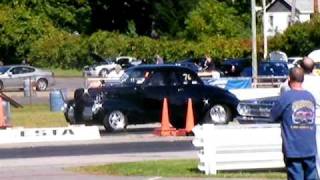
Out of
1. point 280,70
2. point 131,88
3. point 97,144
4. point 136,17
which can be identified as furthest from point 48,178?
point 136,17

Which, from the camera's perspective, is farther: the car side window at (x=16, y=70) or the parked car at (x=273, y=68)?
the car side window at (x=16, y=70)

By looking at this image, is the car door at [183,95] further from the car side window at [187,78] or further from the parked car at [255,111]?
the parked car at [255,111]

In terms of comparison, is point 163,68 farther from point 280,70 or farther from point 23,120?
point 280,70

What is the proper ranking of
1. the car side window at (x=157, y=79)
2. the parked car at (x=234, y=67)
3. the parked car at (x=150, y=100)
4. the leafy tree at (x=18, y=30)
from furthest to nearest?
1. the leafy tree at (x=18, y=30)
2. the parked car at (x=234, y=67)
3. the car side window at (x=157, y=79)
4. the parked car at (x=150, y=100)

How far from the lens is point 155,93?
2912cm

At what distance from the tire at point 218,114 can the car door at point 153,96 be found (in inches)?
51.9

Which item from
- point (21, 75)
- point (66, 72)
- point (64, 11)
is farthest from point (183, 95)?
point (64, 11)

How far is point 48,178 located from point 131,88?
10.9 metres

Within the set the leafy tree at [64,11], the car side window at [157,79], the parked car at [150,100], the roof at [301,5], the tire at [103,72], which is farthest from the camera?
the roof at [301,5]

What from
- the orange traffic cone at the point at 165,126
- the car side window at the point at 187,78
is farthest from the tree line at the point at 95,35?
the orange traffic cone at the point at 165,126

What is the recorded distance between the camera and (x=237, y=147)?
17.8 meters

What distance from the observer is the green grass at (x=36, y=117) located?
32.6m

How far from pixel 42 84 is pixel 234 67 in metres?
Result: 10.7

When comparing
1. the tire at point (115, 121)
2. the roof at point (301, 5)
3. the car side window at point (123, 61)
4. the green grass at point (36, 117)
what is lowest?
the green grass at point (36, 117)
